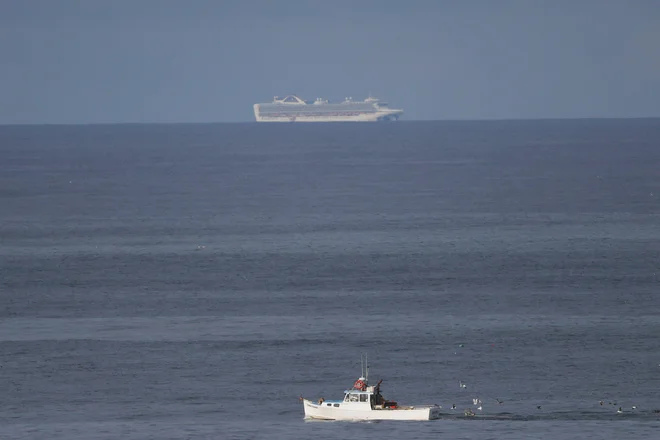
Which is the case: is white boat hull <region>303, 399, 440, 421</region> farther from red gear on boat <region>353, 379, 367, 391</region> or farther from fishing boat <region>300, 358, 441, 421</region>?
red gear on boat <region>353, 379, 367, 391</region>

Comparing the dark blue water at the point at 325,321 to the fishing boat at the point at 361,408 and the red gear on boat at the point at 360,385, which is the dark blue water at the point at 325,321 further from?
the red gear on boat at the point at 360,385

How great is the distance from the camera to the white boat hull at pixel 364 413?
5962 centimetres

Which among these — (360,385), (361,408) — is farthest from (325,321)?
(360,385)

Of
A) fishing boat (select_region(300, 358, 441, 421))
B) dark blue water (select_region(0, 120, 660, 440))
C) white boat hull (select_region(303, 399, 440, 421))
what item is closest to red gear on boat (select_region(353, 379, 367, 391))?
fishing boat (select_region(300, 358, 441, 421))

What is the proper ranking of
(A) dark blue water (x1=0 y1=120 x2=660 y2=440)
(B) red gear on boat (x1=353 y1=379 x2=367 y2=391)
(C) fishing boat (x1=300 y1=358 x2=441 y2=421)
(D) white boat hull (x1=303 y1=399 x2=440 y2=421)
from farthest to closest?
(A) dark blue water (x1=0 y1=120 x2=660 y2=440) → (B) red gear on boat (x1=353 y1=379 x2=367 y2=391) → (C) fishing boat (x1=300 y1=358 x2=441 y2=421) → (D) white boat hull (x1=303 y1=399 x2=440 y2=421)

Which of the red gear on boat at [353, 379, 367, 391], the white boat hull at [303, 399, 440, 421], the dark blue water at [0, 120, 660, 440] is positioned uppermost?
the dark blue water at [0, 120, 660, 440]

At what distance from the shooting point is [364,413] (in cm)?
6053

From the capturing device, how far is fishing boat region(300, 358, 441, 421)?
60.0 meters

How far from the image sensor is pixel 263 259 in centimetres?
11019

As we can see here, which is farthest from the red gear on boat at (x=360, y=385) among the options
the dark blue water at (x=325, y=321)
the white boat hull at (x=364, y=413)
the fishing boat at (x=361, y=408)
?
the dark blue water at (x=325, y=321)

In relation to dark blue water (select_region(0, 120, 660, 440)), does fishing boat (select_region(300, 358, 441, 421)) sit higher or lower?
lower

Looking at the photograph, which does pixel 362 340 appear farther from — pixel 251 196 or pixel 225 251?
pixel 251 196

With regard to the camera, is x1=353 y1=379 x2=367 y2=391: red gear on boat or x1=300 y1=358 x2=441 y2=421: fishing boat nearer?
x1=300 y1=358 x2=441 y2=421: fishing boat

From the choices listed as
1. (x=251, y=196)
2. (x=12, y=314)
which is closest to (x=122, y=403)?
(x=12, y=314)
